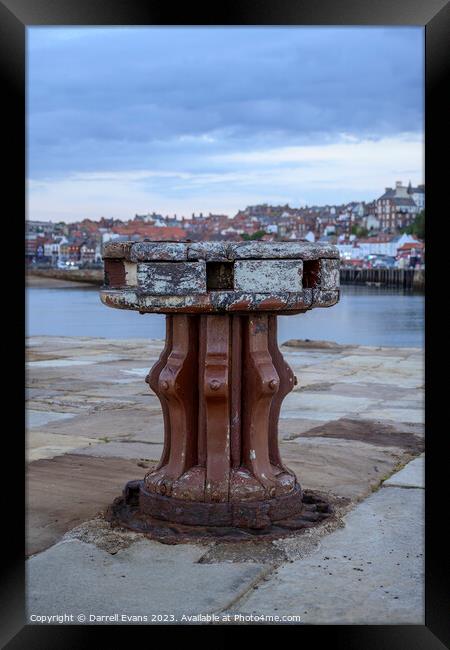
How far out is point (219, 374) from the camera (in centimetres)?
399

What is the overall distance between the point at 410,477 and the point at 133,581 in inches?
89.2

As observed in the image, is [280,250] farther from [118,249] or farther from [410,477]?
[410,477]

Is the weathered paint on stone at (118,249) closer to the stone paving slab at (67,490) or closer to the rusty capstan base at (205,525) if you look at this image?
the rusty capstan base at (205,525)

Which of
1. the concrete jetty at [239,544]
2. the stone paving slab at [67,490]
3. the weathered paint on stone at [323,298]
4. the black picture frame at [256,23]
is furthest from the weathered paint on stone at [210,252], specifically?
the stone paving slab at [67,490]

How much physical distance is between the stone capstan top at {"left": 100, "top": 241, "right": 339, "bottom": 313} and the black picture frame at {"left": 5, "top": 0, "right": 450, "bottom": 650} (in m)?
0.94

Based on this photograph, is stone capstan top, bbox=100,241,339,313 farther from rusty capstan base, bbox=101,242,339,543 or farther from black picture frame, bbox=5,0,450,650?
black picture frame, bbox=5,0,450,650

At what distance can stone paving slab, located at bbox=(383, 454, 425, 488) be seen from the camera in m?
4.93

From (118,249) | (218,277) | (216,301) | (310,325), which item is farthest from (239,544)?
(310,325)

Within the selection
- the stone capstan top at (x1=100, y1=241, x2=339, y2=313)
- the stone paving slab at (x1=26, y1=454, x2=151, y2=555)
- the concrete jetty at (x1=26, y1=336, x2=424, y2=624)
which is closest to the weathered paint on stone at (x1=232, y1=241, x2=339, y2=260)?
the stone capstan top at (x1=100, y1=241, x2=339, y2=313)

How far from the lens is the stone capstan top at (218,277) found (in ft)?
12.6
